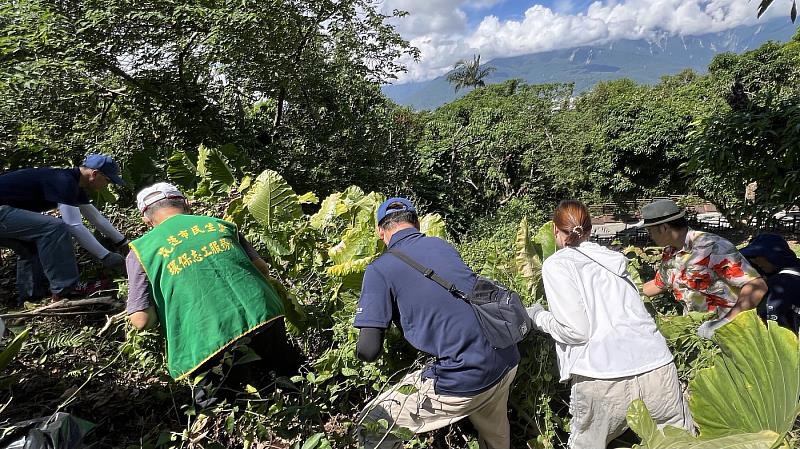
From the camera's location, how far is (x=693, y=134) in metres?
6.05

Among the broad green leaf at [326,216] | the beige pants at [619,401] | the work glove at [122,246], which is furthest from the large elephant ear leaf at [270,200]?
the beige pants at [619,401]

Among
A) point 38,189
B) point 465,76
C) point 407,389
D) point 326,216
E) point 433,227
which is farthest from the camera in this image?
point 465,76

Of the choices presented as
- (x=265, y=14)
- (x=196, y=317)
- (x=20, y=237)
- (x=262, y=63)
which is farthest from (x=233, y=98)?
(x=196, y=317)

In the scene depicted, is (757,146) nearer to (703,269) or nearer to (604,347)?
(703,269)

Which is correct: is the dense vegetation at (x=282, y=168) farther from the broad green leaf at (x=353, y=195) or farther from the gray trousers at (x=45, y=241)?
the gray trousers at (x=45, y=241)

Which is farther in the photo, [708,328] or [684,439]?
[708,328]

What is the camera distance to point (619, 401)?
83.4 inches

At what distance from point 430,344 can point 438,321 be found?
0.38 ft

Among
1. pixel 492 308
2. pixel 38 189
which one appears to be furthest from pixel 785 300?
pixel 38 189

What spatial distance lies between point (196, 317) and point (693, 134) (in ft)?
20.3

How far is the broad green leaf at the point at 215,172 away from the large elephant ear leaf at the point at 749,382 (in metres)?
5.25

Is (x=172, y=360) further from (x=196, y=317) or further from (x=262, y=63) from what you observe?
(x=262, y=63)

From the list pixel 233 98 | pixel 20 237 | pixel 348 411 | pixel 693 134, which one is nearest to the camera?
pixel 348 411

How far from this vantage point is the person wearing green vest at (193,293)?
2.23 m
